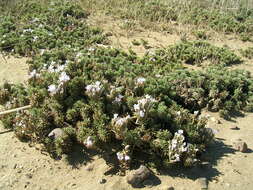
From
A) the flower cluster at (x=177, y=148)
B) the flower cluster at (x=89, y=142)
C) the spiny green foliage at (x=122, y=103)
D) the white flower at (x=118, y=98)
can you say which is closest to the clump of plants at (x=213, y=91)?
the spiny green foliage at (x=122, y=103)

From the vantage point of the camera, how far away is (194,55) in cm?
953

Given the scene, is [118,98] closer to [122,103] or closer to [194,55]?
[122,103]

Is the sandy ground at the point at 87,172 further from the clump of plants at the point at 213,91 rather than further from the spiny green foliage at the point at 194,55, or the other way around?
the spiny green foliage at the point at 194,55

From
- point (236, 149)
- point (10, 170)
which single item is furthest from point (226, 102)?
point (10, 170)

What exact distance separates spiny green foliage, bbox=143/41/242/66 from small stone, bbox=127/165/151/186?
4.82m

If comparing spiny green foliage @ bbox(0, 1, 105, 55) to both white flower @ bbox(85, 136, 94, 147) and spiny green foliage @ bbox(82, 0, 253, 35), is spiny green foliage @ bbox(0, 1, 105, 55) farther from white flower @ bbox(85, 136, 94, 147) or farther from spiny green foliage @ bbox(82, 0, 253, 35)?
white flower @ bbox(85, 136, 94, 147)

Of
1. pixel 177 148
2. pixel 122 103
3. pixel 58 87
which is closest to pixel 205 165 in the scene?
pixel 177 148

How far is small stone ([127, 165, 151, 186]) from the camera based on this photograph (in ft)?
15.8

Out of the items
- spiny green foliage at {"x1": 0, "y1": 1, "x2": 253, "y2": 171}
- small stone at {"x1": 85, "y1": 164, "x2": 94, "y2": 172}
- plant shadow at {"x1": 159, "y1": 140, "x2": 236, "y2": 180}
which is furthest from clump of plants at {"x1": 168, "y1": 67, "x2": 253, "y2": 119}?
small stone at {"x1": 85, "y1": 164, "x2": 94, "y2": 172}

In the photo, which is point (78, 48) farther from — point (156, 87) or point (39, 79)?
point (156, 87)

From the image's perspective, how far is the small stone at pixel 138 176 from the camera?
190 inches

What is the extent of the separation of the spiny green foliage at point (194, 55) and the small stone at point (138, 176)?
15.8ft

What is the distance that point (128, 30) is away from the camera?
38.3 feet

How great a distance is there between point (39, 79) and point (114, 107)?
193cm
